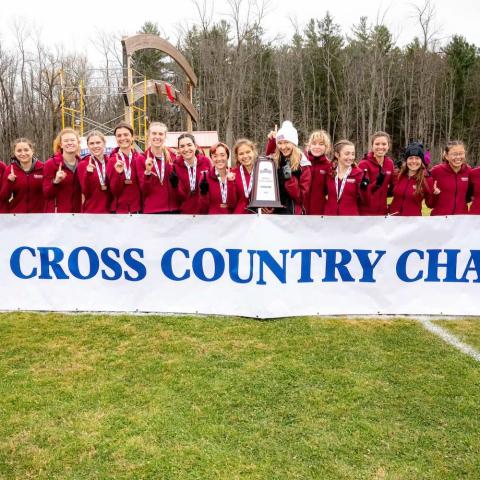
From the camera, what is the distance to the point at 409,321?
551 cm

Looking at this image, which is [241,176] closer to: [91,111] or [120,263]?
[120,263]

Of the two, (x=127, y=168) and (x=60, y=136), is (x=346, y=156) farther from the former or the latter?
(x=60, y=136)

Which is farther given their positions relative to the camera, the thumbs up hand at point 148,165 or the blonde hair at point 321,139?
the blonde hair at point 321,139

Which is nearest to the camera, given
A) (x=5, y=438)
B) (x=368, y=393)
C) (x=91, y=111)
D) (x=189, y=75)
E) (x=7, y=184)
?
(x=5, y=438)

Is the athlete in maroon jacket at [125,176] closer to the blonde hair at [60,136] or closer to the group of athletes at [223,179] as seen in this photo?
the group of athletes at [223,179]

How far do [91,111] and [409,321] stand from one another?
43046mm

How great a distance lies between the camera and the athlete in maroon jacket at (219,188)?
19.7ft

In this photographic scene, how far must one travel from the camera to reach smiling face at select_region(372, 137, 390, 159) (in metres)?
6.21

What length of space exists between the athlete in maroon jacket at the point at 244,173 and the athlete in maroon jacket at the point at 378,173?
1447 mm

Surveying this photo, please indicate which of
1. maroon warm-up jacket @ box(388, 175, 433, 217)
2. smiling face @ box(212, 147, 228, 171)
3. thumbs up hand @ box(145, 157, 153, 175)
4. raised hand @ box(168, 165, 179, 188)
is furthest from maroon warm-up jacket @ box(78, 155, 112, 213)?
maroon warm-up jacket @ box(388, 175, 433, 217)

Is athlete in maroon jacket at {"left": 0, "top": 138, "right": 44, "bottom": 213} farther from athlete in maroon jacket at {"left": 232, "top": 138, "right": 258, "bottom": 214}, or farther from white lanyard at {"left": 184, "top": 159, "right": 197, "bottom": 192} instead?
athlete in maroon jacket at {"left": 232, "top": 138, "right": 258, "bottom": 214}

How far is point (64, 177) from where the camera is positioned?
6109 millimetres

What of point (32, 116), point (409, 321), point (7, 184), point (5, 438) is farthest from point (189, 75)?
point (32, 116)

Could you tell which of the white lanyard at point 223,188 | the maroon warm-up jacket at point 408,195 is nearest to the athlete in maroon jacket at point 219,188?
the white lanyard at point 223,188
